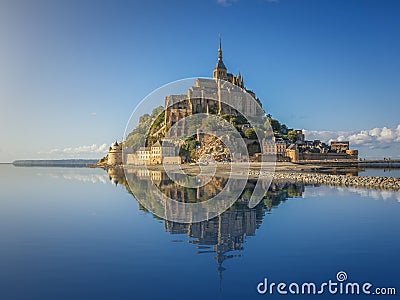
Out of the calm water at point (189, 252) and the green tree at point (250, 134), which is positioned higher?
the green tree at point (250, 134)

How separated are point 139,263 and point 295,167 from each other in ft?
182

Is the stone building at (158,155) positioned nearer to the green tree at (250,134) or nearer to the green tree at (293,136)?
the green tree at (250,134)

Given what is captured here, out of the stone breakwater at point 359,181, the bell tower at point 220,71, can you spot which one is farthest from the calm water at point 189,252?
the bell tower at point 220,71

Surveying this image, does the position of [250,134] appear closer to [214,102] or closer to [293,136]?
[293,136]

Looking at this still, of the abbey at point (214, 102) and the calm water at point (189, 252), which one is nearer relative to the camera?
the calm water at point (189, 252)

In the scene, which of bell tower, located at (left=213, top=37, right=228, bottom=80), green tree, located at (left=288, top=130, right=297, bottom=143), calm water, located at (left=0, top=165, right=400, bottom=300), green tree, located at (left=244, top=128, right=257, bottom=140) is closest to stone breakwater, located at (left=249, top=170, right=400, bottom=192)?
calm water, located at (left=0, top=165, right=400, bottom=300)

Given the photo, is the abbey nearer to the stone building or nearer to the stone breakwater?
the stone building

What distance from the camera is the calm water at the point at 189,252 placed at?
9.71 m

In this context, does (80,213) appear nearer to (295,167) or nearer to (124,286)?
(124,286)

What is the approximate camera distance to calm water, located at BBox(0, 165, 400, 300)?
9.71 m

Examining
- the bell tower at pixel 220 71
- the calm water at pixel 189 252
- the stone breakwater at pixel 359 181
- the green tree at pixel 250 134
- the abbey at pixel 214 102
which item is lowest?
the calm water at pixel 189 252

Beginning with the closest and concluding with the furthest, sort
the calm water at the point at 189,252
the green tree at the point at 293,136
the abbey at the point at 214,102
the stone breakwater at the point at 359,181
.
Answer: the calm water at the point at 189,252, the stone breakwater at the point at 359,181, the abbey at the point at 214,102, the green tree at the point at 293,136

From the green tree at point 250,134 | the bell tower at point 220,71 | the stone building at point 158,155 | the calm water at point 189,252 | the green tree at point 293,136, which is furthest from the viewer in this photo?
the bell tower at point 220,71

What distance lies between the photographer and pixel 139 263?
37.7 feet
